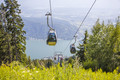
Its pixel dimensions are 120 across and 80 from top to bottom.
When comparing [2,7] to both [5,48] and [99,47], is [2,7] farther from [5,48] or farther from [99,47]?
[99,47]

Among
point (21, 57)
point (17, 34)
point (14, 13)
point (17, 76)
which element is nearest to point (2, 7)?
point (14, 13)

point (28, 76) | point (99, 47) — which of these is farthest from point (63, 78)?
point (99, 47)

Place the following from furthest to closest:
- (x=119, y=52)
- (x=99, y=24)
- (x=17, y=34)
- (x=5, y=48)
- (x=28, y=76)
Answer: (x=99, y=24), (x=17, y=34), (x=5, y=48), (x=119, y=52), (x=28, y=76)

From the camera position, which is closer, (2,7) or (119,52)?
(119,52)

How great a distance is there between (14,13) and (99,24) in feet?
39.7

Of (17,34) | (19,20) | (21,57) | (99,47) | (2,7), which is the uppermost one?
(2,7)

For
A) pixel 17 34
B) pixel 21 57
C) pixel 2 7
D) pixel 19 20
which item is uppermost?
pixel 2 7

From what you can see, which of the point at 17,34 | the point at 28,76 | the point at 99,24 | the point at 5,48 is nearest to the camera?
the point at 28,76

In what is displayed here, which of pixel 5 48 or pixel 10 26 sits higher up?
pixel 10 26

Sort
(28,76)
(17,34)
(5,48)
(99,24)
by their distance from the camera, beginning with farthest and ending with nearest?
(99,24), (17,34), (5,48), (28,76)

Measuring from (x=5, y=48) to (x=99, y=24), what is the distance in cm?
1350

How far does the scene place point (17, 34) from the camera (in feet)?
59.9

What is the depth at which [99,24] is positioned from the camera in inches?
854

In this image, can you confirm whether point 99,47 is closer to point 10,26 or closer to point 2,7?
point 10,26
